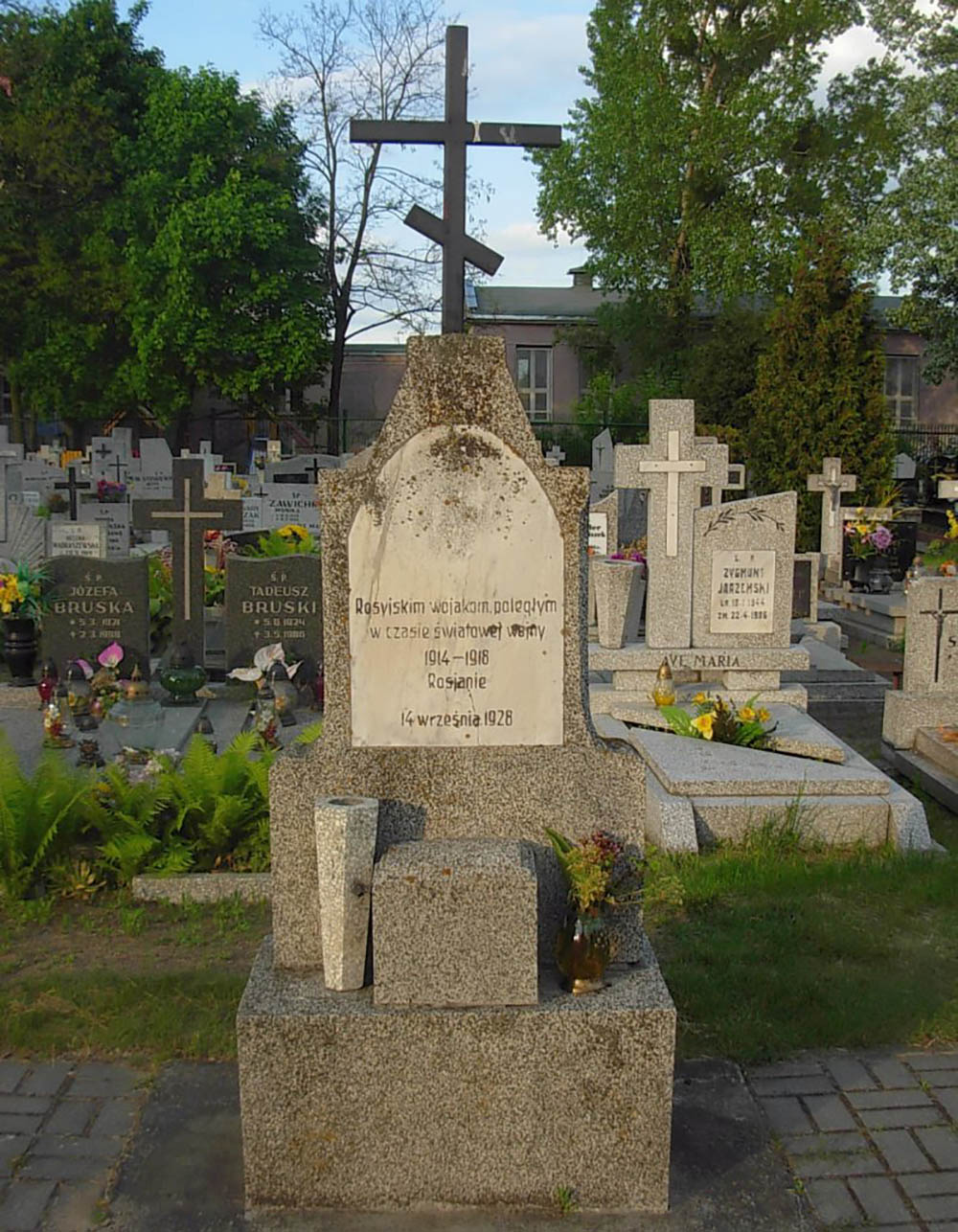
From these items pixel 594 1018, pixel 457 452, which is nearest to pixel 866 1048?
pixel 594 1018

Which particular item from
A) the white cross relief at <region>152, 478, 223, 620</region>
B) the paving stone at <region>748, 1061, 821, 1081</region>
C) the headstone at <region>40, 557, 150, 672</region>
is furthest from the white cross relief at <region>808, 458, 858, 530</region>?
the paving stone at <region>748, 1061, 821, 1081</region>

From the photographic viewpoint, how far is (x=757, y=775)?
6781mm

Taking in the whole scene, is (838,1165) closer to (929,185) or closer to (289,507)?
(289,507)

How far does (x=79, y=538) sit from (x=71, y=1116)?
8938mm

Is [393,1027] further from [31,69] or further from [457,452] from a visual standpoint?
[31,69]

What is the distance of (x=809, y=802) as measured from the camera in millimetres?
6605

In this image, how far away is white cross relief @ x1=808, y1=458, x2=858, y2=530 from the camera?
17.4 meters

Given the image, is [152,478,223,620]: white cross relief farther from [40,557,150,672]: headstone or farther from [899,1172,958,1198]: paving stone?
[899,1172,958,1198]: paving stone

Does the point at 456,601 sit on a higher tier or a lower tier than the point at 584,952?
higher

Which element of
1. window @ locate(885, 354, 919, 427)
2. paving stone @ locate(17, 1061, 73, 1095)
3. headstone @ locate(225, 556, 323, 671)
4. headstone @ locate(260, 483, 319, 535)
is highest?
window @ locate(885, 354, 919, 427)

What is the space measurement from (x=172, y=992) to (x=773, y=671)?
5.85 metres

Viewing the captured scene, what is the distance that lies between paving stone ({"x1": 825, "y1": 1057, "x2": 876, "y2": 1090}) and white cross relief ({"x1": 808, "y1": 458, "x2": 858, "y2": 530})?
14.0 m

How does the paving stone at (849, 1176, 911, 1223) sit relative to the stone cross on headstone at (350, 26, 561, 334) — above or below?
below

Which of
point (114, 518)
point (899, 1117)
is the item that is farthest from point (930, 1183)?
point (114, 518)
